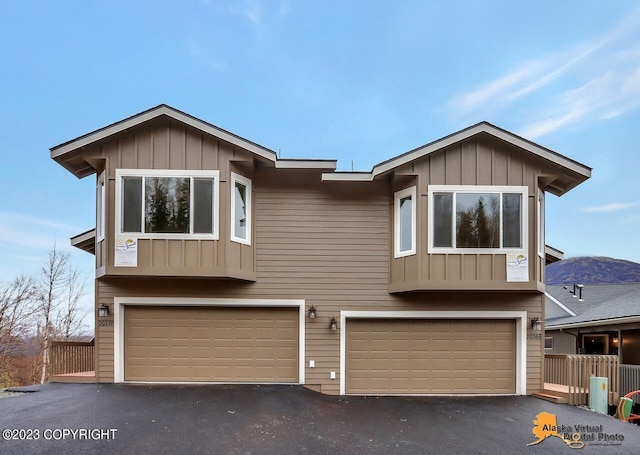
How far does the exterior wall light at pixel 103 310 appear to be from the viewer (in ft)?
27.0

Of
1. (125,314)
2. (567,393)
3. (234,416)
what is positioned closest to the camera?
(234,416)

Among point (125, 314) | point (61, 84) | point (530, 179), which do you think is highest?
point (61, 84)

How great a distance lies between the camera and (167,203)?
25.7 ft

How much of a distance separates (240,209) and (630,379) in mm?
11862

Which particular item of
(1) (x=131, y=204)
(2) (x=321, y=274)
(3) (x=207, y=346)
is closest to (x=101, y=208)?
(1) (x=131, y=204)

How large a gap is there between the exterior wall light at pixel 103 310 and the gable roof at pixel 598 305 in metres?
13.9

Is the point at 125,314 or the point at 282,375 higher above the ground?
the point at 125,314

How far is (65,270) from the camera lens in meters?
21.7

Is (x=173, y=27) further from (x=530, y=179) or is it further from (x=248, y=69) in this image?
(x=530, y=179)

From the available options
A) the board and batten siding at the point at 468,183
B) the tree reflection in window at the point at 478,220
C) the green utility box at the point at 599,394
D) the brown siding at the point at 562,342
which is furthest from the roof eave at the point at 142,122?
the brown siding at the point at 562,342

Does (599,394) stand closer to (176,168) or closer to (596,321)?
(596,321)

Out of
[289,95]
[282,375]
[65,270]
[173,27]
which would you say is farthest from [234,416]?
[289,95]

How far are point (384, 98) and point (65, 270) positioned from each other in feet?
74.6

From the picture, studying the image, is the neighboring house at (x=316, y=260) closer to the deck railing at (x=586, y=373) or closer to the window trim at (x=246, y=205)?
the window trim at (x=246, y=205)
